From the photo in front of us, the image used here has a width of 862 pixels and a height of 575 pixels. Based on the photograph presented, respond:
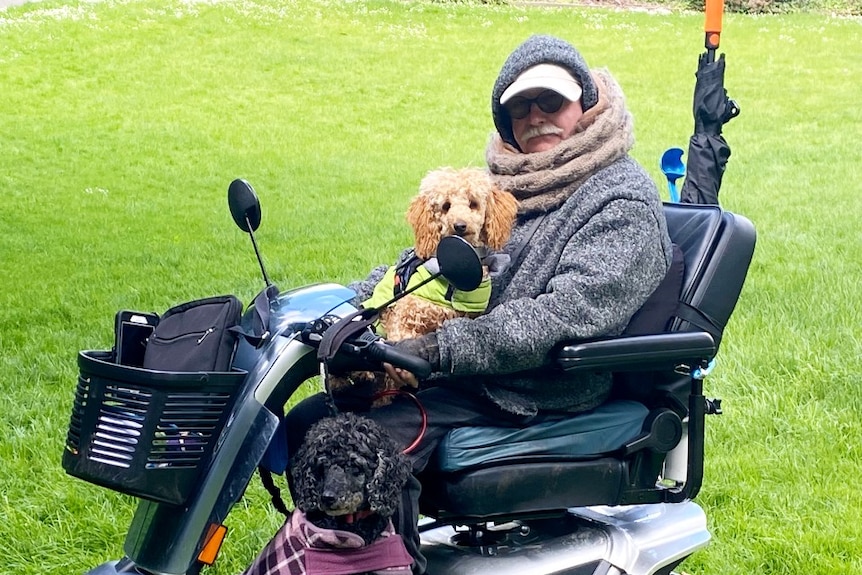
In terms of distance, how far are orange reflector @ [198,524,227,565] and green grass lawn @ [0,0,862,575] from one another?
45.7 inches

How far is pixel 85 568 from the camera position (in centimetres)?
322

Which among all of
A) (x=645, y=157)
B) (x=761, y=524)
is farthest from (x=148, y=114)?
(x=761, y=524)

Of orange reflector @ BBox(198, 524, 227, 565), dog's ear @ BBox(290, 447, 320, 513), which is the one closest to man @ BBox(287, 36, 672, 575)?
dog's ear @ BBox(290, 447, 320, 513)

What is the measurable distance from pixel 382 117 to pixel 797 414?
1161 centimetres

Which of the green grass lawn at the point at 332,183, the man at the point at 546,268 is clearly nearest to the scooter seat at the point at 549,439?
the man at the point at 546,268

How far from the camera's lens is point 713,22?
10.5 feet

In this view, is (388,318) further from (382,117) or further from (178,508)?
(382,117)

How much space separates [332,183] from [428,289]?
8257 millimetres

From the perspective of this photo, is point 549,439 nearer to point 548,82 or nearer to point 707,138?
point 548,82

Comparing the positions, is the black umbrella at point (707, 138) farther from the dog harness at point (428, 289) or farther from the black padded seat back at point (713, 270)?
the dog harness at point (428, 289)

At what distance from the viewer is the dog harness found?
8.42ft

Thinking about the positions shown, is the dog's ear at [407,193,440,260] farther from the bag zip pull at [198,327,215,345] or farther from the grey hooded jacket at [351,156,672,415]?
the bag zip pull at [198,327,215,345]

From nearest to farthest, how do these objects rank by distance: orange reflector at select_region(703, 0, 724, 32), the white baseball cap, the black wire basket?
the black wire basket → the white baseball cap → orange reflector at select_region(703, 0, 724, 32)

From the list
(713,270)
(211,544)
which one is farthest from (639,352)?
(211,544)
